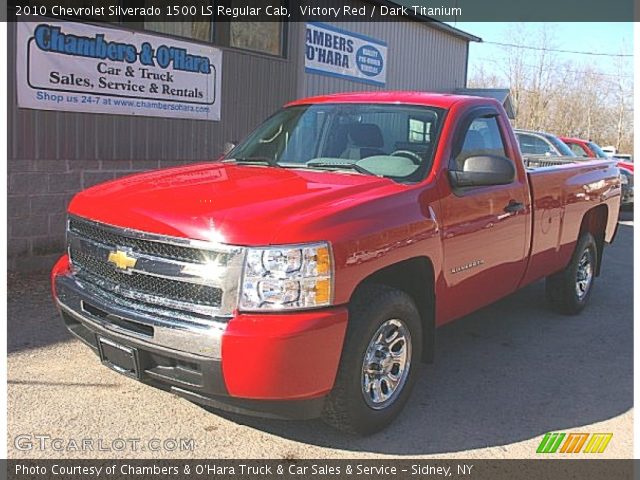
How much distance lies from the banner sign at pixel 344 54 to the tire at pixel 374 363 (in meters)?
8.91

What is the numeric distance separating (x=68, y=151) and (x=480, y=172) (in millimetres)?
5146

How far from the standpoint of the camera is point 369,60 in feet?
47.2

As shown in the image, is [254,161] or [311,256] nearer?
[311,256]

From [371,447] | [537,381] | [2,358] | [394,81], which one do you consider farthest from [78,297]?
[394,81]

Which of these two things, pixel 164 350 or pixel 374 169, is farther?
pixel 374 169

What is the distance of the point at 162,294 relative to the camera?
3354 millimetres

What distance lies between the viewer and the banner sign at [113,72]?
7148 mm

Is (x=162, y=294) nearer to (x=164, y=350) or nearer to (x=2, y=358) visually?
(x=164, y=350)

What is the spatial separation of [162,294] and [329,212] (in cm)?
93

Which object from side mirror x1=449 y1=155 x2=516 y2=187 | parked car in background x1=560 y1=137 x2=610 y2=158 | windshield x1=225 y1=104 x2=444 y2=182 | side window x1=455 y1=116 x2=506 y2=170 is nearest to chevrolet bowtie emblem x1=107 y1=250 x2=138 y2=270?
windshield x1=225 y1=104 x2=444 y2=182

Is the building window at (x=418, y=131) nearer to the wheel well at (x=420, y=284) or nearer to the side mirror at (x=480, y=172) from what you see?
the side mirror at (x=480, y=172)

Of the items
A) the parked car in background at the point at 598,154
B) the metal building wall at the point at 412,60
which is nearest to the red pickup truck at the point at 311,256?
the metal building wall at the point at 412,60

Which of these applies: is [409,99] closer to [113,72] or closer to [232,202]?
[232,202]

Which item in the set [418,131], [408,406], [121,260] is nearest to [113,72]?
[418,131]
